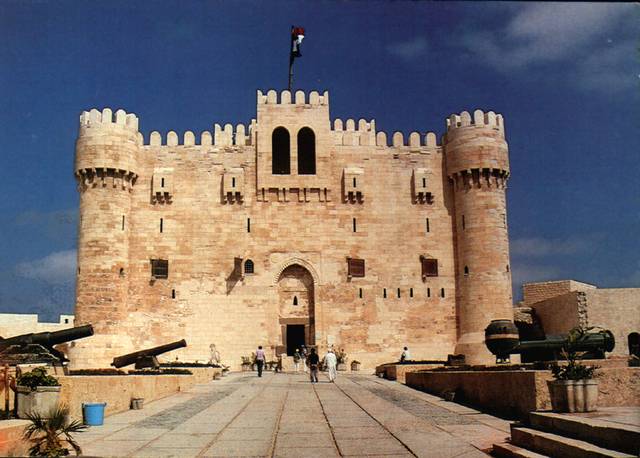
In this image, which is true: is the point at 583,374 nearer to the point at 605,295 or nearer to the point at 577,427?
the point at 577,427

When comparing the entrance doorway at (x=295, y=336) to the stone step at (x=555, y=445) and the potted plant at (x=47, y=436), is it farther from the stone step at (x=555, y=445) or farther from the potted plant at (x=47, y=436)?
the potted plant at (x=47, y=436)

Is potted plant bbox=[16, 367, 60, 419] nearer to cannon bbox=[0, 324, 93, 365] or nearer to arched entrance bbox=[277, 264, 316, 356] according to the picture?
cannon bbox=[0, 324, 93, 365]

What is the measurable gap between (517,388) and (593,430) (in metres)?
3.89

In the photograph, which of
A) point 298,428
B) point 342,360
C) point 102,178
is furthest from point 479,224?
point 298,428

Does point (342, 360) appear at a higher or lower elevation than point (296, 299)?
lower

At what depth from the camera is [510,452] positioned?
7.43 meters

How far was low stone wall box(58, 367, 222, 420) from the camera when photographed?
1079cm

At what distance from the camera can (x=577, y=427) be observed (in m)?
6.75

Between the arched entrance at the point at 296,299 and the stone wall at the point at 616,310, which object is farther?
the arched entrance at the point at 296,299

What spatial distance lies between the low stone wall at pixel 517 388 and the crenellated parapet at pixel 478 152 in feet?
55.3

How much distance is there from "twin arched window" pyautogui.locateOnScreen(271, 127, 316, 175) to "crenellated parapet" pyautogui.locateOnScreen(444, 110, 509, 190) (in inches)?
248

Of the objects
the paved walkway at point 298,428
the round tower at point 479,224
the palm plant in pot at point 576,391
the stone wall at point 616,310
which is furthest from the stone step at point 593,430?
the round tower at point 479,224

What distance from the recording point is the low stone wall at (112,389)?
10.8 m

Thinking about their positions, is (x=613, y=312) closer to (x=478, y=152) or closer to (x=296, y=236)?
(x=478, y=152)
